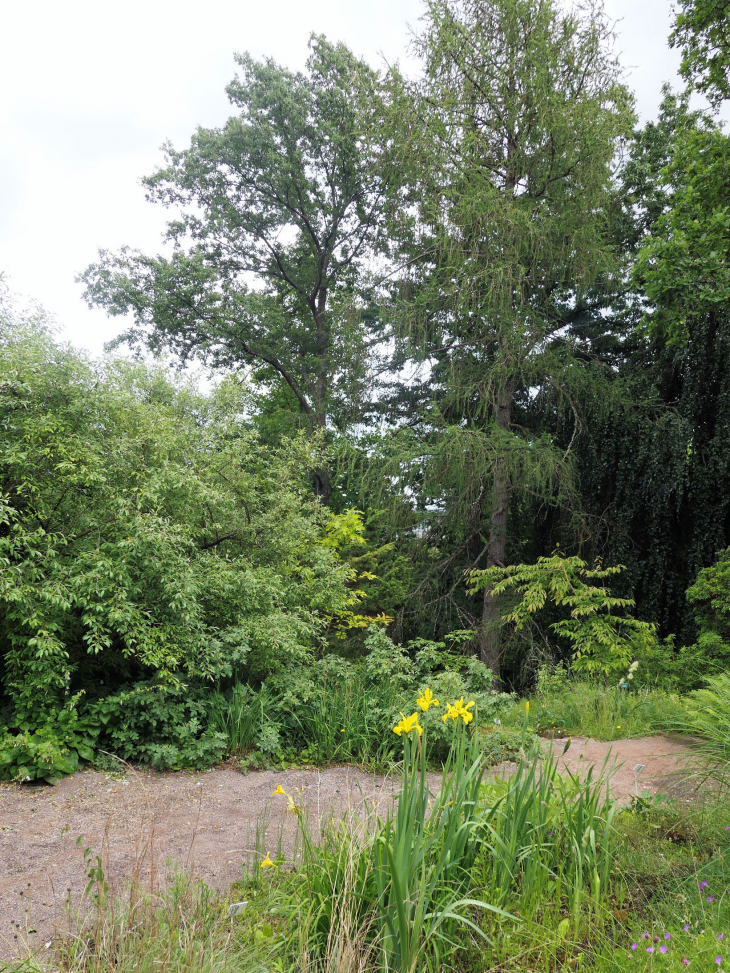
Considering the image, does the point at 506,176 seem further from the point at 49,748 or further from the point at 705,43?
the point at 49,748

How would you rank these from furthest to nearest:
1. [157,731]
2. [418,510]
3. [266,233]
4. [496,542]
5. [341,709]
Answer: [266,233] < [418,510] < [496,542] < [341,709] < [157,731]

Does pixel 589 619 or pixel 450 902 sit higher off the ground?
pixel 589 619

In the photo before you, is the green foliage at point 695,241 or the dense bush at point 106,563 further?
the green foliage at point 695,241

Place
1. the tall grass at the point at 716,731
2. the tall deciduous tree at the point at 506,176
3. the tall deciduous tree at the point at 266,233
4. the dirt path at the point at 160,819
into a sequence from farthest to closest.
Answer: the tall deciduous tree at the point at 266,233 < the tall deciduous tree at the point at 506,176 < the tall grass at the point at 716,731 < the dirt path at the point at 160,819

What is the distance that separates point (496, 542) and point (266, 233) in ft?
31.2

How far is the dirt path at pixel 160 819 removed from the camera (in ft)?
9.98

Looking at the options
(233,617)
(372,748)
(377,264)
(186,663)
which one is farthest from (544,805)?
(377,264)

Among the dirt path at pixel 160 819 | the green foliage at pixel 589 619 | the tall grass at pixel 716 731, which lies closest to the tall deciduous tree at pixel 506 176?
the green foliage at pixel 589 619

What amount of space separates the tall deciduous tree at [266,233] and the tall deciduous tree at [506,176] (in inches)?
150

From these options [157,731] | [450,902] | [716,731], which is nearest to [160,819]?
[157,731]

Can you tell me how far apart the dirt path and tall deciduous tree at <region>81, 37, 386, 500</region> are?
9692mm

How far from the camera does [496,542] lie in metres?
10.8

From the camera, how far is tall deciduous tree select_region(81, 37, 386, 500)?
571 inches

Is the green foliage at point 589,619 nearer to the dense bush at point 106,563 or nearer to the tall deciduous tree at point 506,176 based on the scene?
the tall deciduous tree at point 506,176
